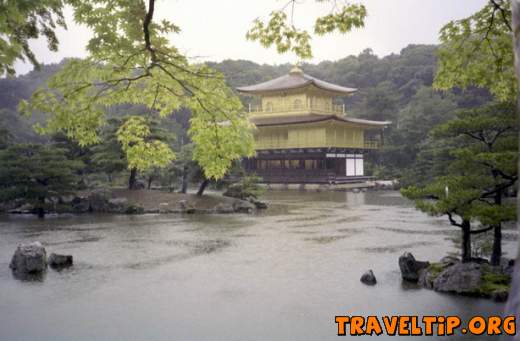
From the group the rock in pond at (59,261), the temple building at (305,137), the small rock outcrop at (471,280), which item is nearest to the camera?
the small rock outcrop at (471,280)

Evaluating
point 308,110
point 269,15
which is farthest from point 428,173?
point 269,15

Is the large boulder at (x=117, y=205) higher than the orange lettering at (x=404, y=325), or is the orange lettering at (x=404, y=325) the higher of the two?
the large boulder at (x=117, y=205)

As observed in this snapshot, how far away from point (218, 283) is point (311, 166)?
27369 millimetres

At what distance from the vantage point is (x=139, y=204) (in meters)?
19.7

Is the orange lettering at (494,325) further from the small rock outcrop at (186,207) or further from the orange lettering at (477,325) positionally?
the small rock outcrop at (186,207)

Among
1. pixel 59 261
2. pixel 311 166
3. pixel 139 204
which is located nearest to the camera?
pixel 59 261


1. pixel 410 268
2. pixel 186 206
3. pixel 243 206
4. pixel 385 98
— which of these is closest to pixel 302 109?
pixel 385 98

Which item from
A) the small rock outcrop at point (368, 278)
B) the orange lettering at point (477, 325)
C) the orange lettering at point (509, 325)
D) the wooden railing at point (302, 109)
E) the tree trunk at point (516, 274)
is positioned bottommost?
the orange lettering at point (477, 325)

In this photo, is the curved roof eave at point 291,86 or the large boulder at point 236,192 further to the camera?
the curved roof eave at point 291,86

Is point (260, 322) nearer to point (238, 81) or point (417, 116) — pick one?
point (417, 116)

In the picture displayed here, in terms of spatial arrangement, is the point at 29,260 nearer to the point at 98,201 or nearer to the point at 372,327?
the point at 372,327

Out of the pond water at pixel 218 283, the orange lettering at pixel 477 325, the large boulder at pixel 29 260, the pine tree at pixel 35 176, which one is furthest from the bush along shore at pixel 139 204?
the orange lettering at pixel 477 325

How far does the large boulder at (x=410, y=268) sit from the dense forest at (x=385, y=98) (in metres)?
16.3

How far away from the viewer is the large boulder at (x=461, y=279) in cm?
732
